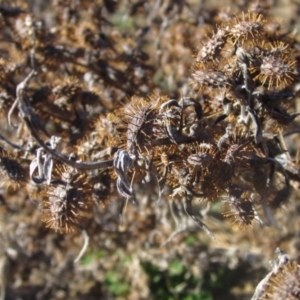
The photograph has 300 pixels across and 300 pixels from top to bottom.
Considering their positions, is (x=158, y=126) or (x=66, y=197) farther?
(x=66, y=197)

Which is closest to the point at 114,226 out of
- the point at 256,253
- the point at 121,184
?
the point at 256,253

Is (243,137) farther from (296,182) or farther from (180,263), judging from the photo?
(180,263)

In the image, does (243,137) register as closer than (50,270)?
Yes

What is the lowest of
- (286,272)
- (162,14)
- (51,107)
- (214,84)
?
(286,272)

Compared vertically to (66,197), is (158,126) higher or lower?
higher

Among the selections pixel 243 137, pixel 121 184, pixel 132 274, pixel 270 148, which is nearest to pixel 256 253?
pixel 132 274

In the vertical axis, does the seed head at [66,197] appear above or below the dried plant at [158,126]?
below

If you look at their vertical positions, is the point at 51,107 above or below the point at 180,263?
above

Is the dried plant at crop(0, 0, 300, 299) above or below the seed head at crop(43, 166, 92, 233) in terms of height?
above

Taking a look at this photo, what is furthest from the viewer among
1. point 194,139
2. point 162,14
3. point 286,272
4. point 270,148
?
point 162,14

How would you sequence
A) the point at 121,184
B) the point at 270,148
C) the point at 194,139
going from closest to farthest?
the point at 121,184 < the point at 194,139 < the point at 270,148
